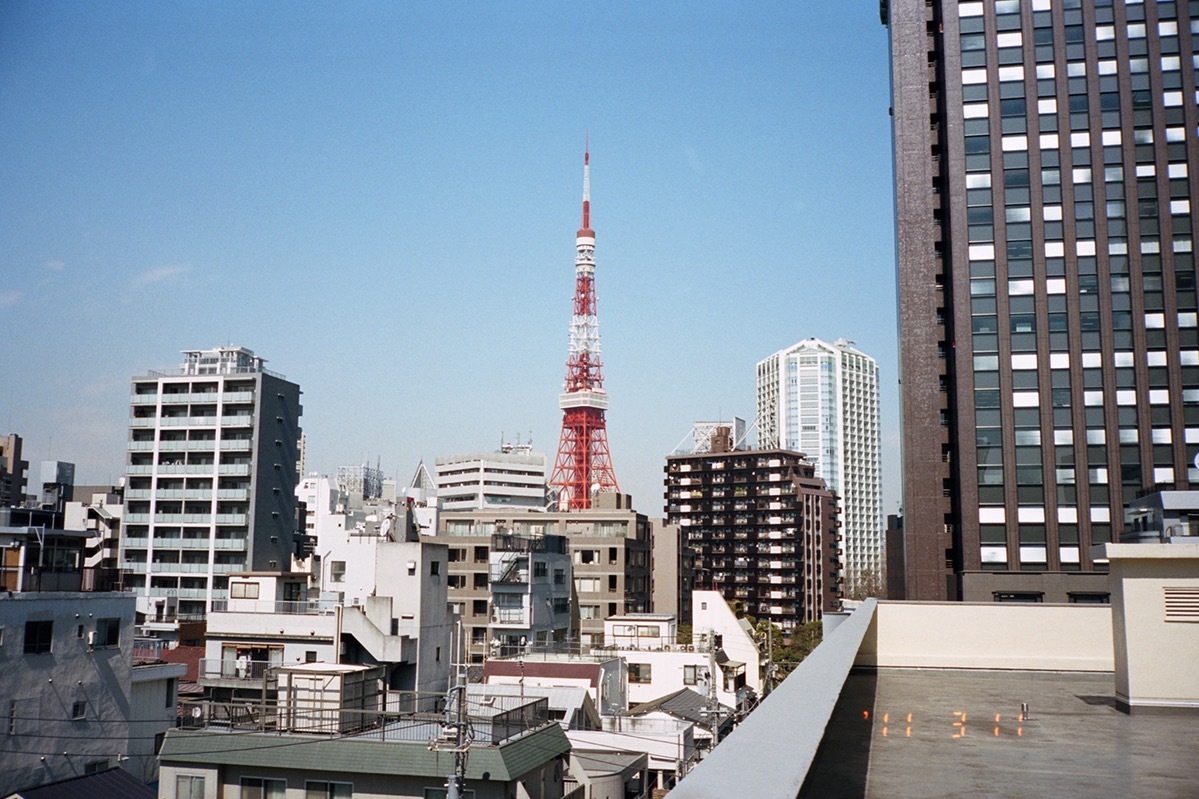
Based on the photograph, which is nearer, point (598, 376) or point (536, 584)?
point (536, 584)

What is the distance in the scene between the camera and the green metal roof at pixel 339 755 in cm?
1795

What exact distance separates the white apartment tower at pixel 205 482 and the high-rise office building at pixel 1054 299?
35.2m

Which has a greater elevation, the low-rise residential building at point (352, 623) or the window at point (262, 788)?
the low-rise residential building at point (352, 623)

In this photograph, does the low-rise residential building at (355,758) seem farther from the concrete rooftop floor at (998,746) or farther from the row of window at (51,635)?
the concrete rooftop floor at (998,746)

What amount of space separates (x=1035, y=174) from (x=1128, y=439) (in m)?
12.4

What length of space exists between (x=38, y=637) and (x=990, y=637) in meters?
19.6

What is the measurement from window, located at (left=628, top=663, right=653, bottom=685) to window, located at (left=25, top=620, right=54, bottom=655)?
25085mm

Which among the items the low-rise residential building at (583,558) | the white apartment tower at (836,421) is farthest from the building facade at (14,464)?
the white apartment tower at (836,421)

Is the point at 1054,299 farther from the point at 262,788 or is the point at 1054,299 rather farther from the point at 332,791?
the point at 262,788

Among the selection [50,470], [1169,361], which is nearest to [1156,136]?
[1169,361]

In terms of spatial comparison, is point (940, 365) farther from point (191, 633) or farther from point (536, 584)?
point (191, 633)

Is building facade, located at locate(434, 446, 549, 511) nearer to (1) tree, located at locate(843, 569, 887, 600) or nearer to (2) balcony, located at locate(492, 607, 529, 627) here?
(1) tree, located at locate(843, 569, 887, 600)

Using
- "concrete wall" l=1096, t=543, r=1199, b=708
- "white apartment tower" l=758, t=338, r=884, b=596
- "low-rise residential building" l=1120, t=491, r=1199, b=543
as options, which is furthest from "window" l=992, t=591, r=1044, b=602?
"white apartment tower" l=758, t=338, r=884, b=596

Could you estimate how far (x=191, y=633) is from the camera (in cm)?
4678
